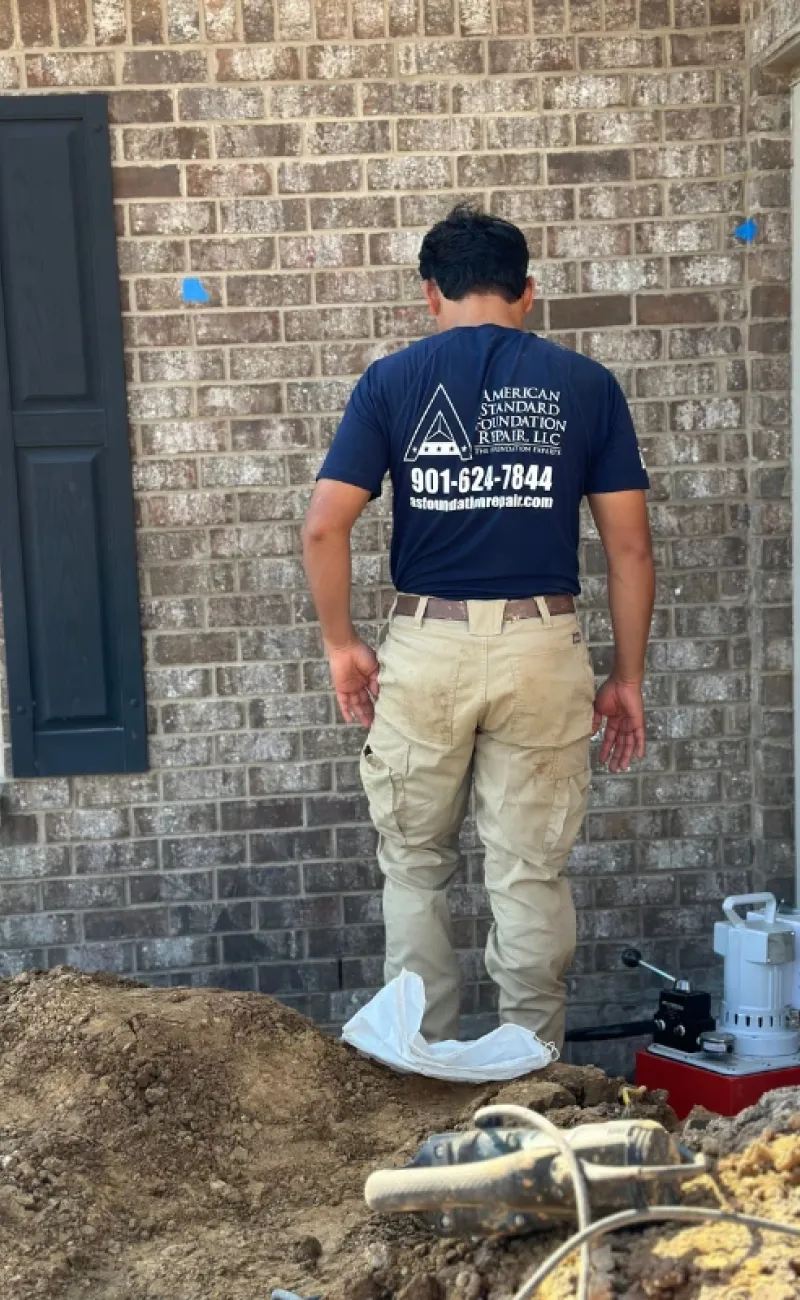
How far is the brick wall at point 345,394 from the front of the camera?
5070 mm

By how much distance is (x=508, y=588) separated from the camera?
13.3ft

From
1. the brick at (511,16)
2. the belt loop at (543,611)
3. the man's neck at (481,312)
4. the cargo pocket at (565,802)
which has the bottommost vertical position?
the cargo pocket at (565,802)

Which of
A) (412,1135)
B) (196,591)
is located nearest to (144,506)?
(196,591)

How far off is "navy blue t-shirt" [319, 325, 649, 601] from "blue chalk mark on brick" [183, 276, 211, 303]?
1.26 m

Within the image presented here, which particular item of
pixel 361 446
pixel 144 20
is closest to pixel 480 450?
pixel 361 446

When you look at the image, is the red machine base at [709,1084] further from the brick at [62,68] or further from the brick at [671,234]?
the brick at [62,68]

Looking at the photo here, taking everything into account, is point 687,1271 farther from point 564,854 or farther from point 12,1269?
point 564,854

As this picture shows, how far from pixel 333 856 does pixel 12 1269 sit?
239 centimetres

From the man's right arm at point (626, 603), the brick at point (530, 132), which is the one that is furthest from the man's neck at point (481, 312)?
the brick at point (530, 132)

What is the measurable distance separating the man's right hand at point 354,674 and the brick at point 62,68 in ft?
7.18

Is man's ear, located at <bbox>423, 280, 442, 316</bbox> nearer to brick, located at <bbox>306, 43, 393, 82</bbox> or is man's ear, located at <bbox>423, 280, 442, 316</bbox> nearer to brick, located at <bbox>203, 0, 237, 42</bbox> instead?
brick, located at <bbox>306, 43, 393, 82</bbox>

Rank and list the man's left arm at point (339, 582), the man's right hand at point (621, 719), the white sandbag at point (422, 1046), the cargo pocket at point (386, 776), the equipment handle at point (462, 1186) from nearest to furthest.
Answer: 1. the equipment handle at point (462, 1186)
2. the white sandbag at point (422, 1046)
3. the man's left arm at point (339, 582)
4. the cargo pocket at point (386, 776)
5. the man's right hand at point (621, 719)

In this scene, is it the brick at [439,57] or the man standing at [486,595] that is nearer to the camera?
the man standing at [486,595]

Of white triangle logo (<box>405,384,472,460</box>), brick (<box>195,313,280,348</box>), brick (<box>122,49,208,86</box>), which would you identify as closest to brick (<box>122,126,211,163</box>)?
brick (<box>122,49,208,86</box>)
